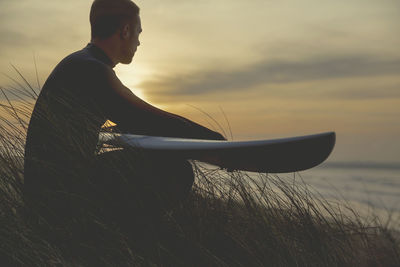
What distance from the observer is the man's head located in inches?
91.5

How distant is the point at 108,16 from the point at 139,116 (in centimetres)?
73

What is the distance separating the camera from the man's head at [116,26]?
7.63 feet

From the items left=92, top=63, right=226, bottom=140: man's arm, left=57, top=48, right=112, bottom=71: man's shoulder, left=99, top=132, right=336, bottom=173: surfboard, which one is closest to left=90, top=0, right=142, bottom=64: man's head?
left=57, top=48, right=112, bottom=71: man's shoulder

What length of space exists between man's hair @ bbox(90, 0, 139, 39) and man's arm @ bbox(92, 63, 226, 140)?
1.44 feet

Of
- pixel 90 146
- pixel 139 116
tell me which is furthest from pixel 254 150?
pixel 90 146

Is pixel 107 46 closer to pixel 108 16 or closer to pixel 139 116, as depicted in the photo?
pixel 108 16

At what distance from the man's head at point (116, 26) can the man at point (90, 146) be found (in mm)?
300

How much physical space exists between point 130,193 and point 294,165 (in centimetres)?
77

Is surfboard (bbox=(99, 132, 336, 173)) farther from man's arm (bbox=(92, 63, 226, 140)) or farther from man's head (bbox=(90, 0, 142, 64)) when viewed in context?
man's head (bbox=(90, 0, 142, 64))

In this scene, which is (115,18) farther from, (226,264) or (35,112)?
(226,264)

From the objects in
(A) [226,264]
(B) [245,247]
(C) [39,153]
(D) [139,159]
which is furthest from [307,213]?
(C) [39,153]

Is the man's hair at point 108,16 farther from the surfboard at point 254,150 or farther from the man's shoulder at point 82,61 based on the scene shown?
the surfboard at point 254,150

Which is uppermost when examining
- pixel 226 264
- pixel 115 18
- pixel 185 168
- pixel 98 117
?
pixel 115 18

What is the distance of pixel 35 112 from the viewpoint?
2049 millimetres
